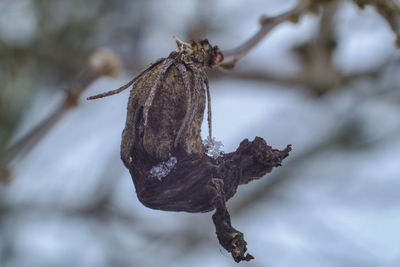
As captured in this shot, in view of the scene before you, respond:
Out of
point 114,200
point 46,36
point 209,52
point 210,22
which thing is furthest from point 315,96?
point 209,52

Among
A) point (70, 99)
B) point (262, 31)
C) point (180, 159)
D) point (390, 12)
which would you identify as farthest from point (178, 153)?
point (70, 99)

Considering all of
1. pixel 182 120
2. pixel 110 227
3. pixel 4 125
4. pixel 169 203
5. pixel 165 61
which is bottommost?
pixel 169 203

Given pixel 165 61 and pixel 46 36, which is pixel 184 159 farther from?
pixel 46 36

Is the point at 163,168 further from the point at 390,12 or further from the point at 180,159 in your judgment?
the point at 390,12

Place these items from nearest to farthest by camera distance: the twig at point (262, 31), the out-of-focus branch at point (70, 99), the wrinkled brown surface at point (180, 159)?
the wrinkled brown surface at point (180, 159) → the twig at point (262, 31) → the out-of-focus branch at point (70, 99)

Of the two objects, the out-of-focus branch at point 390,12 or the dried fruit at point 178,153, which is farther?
the out-of-focus branch at point 390,12

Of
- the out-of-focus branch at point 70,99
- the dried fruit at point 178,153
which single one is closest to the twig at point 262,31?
the dried fruit at point 178,153

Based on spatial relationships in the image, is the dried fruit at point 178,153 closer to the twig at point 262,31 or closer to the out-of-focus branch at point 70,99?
the twig at point 262,31
